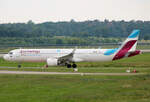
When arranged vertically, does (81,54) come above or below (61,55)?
above

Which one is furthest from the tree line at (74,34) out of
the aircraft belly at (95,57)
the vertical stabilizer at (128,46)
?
the vertical stabilizer at (128,46)

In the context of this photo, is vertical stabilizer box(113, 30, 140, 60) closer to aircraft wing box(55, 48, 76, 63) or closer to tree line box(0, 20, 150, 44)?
aircraft wing box(55, 48, 76, 63)

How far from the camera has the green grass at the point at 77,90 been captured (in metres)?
23.2

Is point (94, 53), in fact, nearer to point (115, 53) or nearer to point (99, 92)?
point (115, 53)

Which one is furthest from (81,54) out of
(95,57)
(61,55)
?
(61,55)

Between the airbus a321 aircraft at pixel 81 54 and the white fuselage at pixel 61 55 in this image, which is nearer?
the airbus a321 aircraft at pixel 81 54

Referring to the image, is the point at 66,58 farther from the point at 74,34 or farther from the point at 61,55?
the point at 74,34

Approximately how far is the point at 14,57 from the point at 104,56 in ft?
44.1

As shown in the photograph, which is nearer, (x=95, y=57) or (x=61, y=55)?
(x=95, y=57)

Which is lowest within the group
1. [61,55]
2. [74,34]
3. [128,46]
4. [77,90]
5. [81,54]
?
[74,34]

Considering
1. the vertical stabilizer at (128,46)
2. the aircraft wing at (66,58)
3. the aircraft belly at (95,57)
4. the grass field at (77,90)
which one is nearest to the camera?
the grass field at (77,90)

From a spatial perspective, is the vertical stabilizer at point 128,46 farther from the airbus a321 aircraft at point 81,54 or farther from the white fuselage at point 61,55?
the white fuselage at point 61,55

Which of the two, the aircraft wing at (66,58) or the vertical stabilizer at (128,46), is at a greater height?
the vertical stabilizer at (128,46)

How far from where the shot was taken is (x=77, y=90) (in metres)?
26.8
